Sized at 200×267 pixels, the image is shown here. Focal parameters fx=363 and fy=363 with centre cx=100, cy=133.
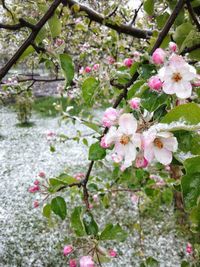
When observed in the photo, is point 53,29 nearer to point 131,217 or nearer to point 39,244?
point 39,244

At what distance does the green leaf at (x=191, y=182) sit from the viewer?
0.44 meters

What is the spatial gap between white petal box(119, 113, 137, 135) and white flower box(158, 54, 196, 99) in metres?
0.06

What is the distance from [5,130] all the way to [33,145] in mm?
1459

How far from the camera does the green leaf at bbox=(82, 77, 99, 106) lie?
0.70 meters

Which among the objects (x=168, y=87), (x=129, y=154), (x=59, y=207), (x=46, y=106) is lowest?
(x=46, y=106)

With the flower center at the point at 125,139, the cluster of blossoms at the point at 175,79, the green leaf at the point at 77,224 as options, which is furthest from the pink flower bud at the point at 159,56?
the green leaf at the point at 77,224

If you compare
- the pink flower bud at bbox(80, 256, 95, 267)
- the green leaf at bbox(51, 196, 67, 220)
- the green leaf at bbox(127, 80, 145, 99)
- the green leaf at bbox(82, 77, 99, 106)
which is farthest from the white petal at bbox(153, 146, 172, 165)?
the green leaf at bbox(51, 196, 67, 220)

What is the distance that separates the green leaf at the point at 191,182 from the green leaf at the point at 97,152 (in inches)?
13.5

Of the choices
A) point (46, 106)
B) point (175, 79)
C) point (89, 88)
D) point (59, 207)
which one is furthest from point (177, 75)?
point (46, 106)

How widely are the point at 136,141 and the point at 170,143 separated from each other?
0.16ft

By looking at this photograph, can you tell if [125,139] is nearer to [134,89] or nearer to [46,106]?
[134,89]

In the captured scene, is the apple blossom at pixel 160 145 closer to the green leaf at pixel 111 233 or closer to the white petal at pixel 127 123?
the white petal at pixel 127 123

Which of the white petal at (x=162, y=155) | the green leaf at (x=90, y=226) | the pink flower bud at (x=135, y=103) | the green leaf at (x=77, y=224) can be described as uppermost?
the pink flower bud at (x=135, y=103)

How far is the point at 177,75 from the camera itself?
48cm
